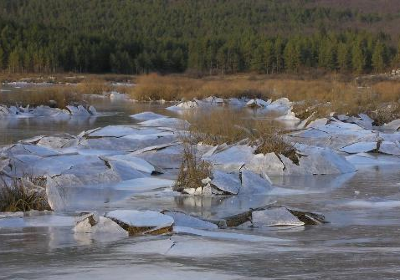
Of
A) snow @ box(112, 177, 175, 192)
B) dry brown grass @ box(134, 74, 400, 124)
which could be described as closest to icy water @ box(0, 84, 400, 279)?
snow @ box(112, 177, 175, 192)

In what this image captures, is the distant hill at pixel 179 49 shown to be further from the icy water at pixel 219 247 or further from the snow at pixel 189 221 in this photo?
the snow at pixel 189 221

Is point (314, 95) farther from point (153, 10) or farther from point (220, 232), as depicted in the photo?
point (153, 10)

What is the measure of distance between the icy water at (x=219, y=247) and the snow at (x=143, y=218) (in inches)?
15.2

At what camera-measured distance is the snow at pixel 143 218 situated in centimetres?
796

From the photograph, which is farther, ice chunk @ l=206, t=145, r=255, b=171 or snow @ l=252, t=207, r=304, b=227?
ice chunk @ l=206, t=145, r=255, b=171

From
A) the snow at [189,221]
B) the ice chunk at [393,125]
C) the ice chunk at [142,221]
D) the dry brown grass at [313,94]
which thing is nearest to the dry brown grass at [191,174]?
the snow at [189,221]

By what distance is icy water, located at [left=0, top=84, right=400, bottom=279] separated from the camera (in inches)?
242

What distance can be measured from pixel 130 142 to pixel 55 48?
248 ft

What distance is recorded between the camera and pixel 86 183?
11.8 m

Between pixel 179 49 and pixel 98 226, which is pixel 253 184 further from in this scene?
pixel 179 49

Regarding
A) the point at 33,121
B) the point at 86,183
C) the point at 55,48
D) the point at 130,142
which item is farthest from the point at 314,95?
the point at 55,48

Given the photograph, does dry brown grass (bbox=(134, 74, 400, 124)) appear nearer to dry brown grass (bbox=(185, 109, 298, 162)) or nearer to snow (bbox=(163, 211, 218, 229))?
dry brown grass (bbox=(185, 109, 298, 162))

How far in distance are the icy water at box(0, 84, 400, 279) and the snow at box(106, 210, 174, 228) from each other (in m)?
0.39

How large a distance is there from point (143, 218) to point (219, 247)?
138 centimetres
